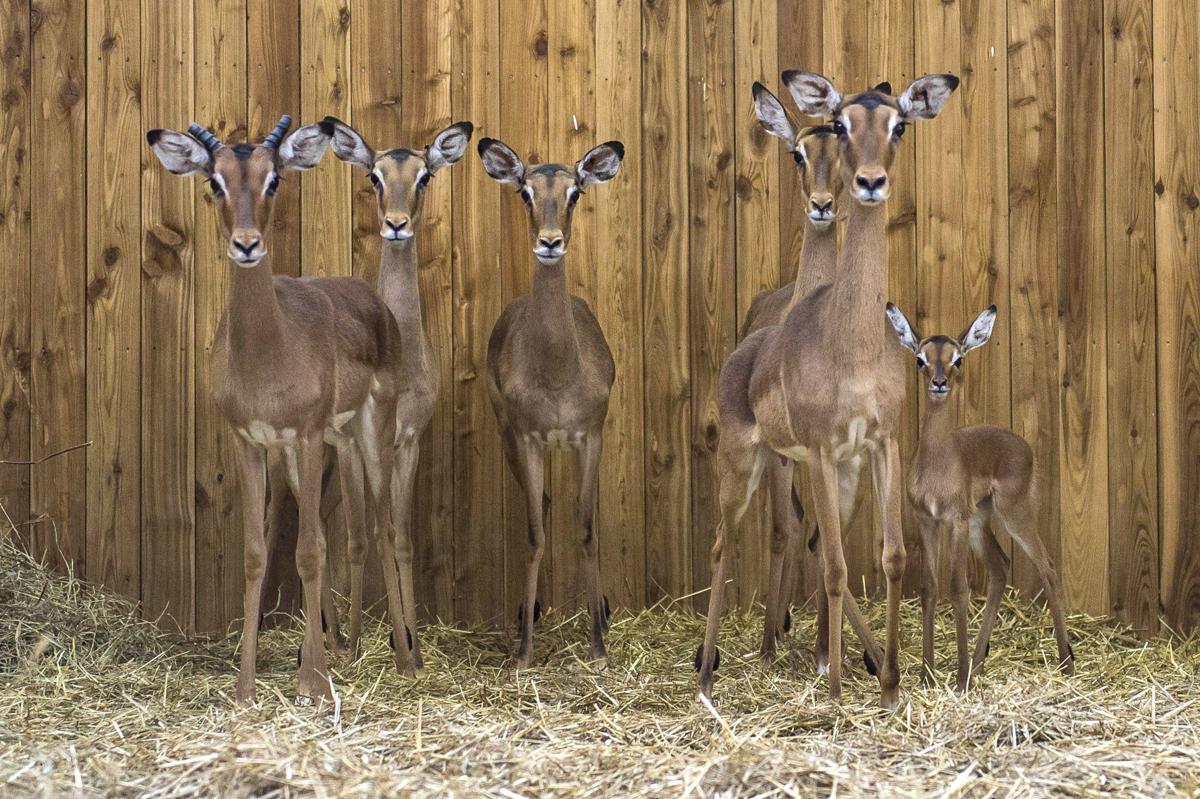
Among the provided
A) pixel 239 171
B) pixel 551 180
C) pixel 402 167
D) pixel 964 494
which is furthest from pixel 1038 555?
pixel 239 171

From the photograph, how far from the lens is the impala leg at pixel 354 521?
7105 mm

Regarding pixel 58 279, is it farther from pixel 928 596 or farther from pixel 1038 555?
pixel 1038 555

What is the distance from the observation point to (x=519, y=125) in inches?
320

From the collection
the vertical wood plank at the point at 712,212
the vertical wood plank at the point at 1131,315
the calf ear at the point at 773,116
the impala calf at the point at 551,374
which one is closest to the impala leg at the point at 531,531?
the impala calf at the point at 551,374

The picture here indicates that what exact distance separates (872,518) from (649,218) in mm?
2101

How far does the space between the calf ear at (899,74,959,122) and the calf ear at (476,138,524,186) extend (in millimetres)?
2198

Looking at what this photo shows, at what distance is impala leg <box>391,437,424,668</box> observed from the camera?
725 centimetres

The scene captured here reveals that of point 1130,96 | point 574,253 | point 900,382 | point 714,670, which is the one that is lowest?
point 714,670

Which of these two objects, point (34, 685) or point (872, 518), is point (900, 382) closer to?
point (872, 518)

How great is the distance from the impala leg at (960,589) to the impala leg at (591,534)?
5.92 feet

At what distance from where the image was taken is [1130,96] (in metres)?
7.83

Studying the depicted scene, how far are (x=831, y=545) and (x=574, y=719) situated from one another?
1267mm

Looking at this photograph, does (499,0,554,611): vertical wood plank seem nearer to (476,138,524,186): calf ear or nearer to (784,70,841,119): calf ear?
(476,138,524,186): calf ear

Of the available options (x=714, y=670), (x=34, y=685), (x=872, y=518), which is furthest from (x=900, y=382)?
(x=34, y=685)
